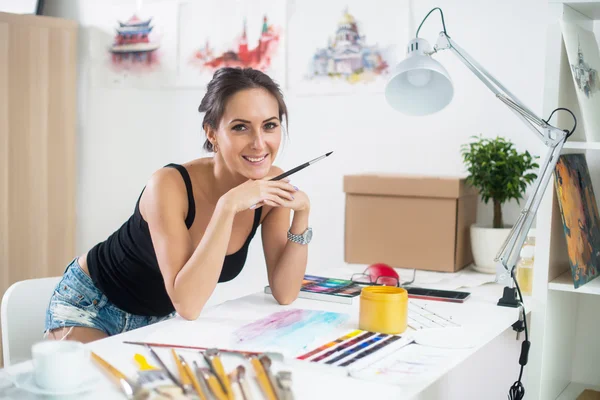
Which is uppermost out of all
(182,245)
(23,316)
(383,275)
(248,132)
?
(248,132)

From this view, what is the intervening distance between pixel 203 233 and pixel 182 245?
161 millimetres

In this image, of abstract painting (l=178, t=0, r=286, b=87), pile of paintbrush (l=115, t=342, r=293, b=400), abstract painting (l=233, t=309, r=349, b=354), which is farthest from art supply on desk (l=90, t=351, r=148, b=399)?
abstract painting (l=178, t=0, r=286, b=87)

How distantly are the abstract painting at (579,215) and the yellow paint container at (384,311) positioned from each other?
0.47m

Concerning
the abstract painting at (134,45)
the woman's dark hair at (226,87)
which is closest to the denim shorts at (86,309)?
the woman's dark hair at (226,87)

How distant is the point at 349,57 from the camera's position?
2.53 meters

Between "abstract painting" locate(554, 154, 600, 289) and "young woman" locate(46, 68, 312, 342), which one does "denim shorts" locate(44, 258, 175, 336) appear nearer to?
"young woman" locate(46, 68, 312, 342)

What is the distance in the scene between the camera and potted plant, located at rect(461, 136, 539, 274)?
2.14 metres

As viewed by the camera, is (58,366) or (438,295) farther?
(438,295)

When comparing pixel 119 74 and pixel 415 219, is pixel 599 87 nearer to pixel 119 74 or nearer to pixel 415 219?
pixel 415 219

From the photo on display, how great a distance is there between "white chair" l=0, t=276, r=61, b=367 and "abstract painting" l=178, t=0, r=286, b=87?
4.12 ft

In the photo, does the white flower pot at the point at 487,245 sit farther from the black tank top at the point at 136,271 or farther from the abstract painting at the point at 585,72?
the black tank top at the point at 136,271

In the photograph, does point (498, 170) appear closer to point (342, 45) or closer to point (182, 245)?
point (342, 45)

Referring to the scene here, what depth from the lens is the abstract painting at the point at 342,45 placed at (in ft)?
8.07

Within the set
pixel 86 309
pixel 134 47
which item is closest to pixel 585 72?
pixel 86 309
